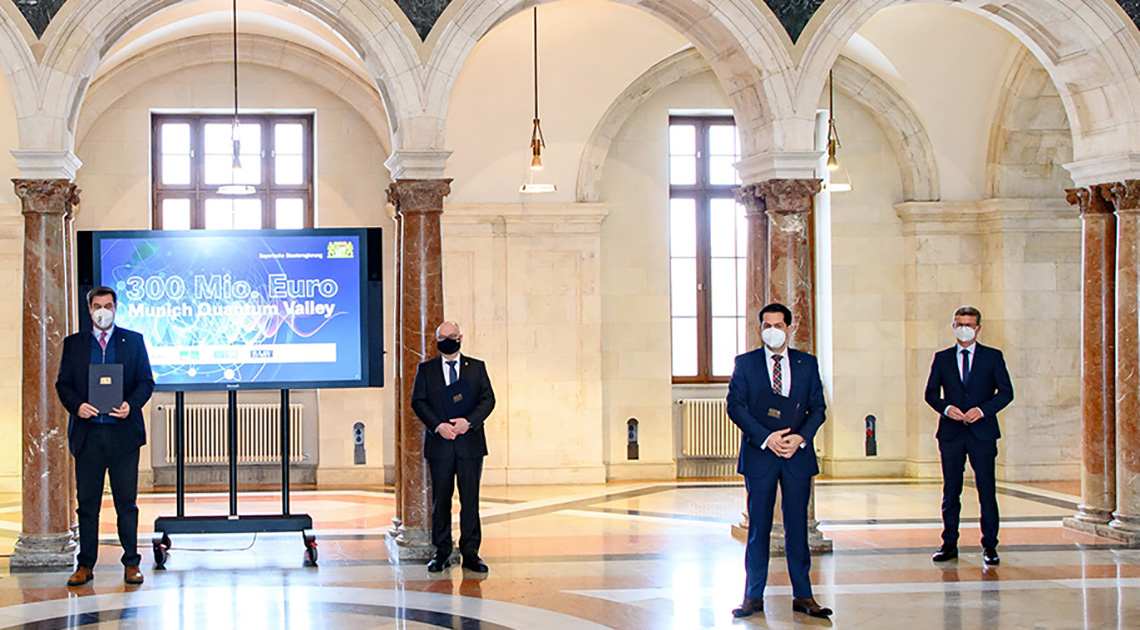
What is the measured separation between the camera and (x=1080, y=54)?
30.3 feet

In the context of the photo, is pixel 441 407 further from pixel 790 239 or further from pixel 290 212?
A: pixel 290 212

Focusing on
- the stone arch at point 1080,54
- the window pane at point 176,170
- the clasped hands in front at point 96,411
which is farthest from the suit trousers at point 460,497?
the window pane at point 176,170

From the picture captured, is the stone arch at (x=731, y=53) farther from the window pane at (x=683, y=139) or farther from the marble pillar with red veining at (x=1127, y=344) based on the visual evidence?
the window pane at (x=683, y=139)

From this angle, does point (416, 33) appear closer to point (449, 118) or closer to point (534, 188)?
point (534, 188)

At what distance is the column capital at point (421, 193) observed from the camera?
8.18m

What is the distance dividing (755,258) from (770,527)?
2.90 metres

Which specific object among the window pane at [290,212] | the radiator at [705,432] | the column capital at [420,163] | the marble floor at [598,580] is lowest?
the marble floor at [598,580]

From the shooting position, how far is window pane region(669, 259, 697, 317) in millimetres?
13438

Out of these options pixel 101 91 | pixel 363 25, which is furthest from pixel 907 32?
pixel 101 91

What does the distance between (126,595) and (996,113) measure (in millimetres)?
9731

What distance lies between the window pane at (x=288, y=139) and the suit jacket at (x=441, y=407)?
6043mm

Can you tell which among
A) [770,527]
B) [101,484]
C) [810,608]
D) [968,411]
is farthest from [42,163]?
[968,411]

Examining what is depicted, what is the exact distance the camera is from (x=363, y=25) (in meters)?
8.14

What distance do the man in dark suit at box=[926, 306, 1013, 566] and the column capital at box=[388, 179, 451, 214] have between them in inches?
139
